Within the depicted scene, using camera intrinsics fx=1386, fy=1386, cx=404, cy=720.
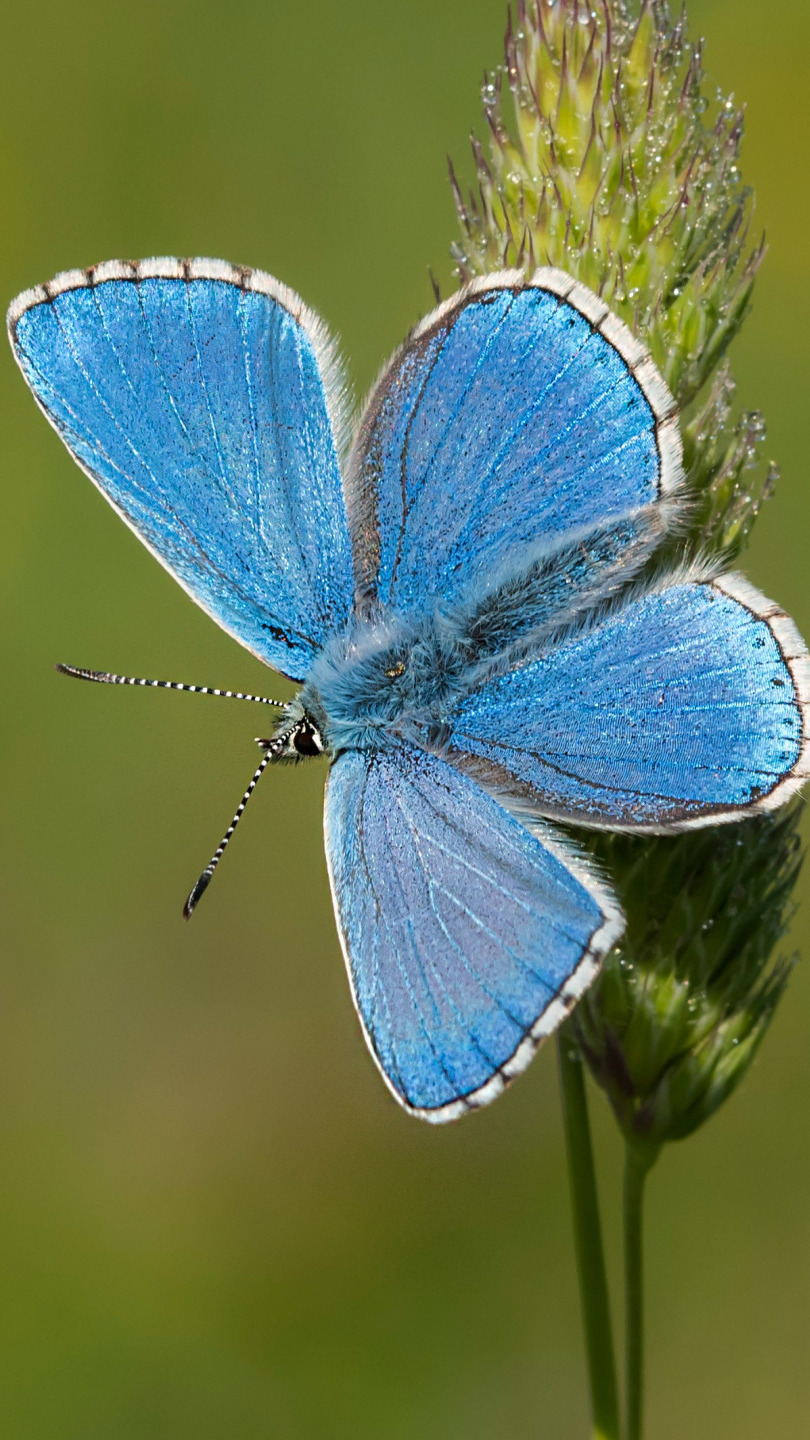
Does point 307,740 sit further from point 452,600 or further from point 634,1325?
point 634,1325

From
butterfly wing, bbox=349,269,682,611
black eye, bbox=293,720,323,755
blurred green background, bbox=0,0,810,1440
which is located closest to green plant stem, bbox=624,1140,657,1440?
black eye, bbox=293,720,323,755

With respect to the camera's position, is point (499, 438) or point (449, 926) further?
point (499, 438)

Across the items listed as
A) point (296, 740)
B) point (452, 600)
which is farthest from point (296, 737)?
point (452, 600)

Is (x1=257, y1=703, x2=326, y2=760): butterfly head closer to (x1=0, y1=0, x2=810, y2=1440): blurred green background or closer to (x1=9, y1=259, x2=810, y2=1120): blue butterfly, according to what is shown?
(x1=9, y1=259, x2=810, y2=1120): blue butterfly

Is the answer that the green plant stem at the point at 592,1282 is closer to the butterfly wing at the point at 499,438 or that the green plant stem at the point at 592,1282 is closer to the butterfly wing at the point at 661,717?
the butterfly wing at the point at 661,717

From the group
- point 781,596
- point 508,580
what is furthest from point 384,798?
point 781,596

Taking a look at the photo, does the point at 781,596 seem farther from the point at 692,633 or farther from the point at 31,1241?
the point at 31,1241
